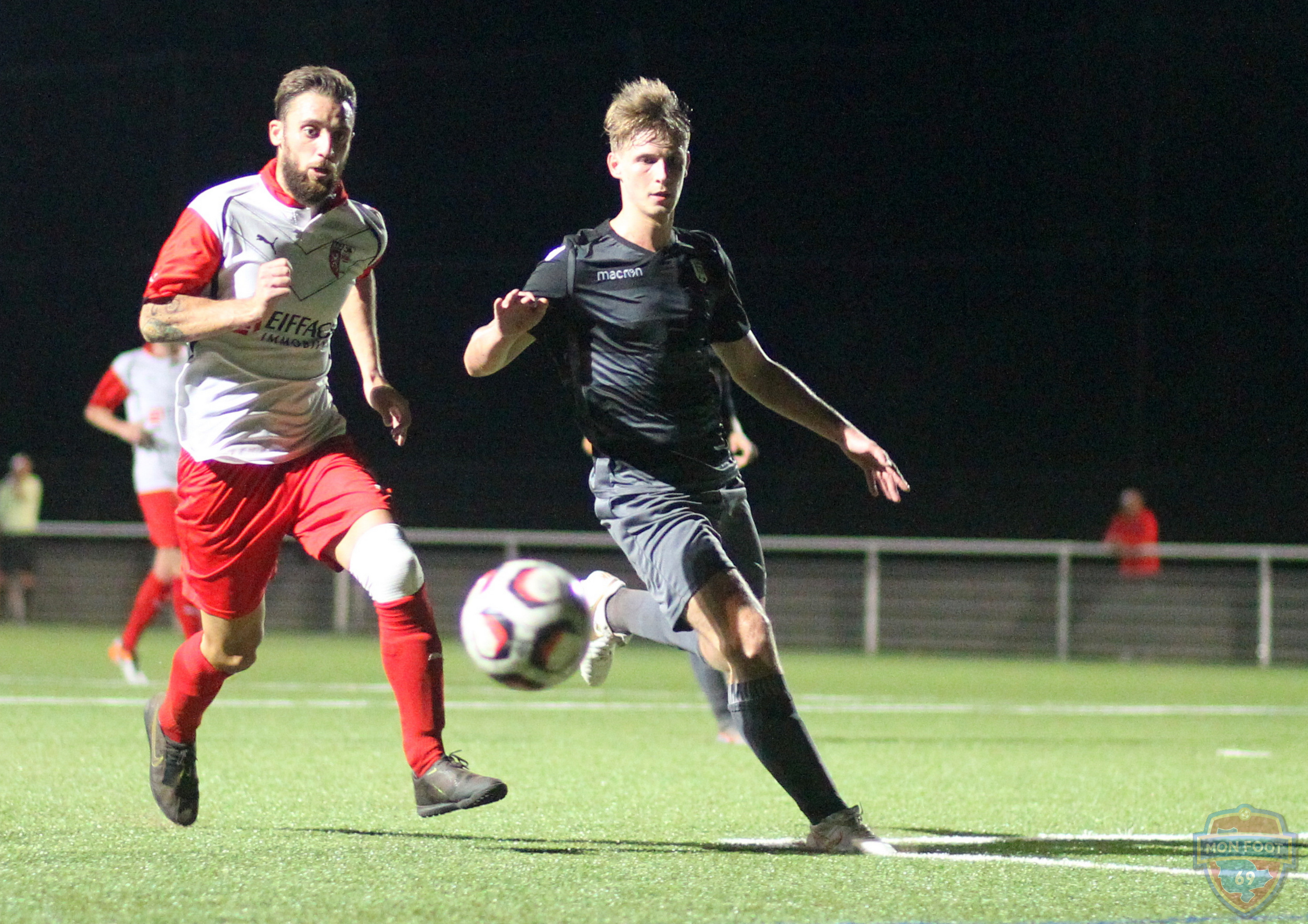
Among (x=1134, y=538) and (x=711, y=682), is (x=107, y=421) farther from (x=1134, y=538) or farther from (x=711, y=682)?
(x=1134, y=538)

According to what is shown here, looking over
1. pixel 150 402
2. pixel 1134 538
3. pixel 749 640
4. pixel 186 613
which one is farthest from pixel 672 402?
pixel 1134 538

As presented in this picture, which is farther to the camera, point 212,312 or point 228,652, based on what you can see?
point 228,652

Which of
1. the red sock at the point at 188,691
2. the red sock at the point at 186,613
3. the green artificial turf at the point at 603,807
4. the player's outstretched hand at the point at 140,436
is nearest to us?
the green artificial turf at the point at 603,807

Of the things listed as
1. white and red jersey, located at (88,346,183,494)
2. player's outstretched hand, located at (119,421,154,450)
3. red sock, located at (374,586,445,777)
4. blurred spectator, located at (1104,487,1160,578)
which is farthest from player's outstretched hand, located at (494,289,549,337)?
blurred spectator, located at (1104,487,1160,578)

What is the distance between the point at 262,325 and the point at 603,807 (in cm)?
194

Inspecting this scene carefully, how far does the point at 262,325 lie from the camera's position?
5.15 metres

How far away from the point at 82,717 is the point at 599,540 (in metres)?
10.1

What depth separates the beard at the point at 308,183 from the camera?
5.23 m

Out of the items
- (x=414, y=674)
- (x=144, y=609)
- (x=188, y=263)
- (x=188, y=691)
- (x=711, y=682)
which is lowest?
(x=144, y=609)

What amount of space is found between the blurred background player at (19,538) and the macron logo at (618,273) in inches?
650

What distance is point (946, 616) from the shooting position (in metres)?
18.5

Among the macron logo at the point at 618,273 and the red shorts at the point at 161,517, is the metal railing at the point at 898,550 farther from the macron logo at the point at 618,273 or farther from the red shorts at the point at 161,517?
the macron logo at the point at 618,273

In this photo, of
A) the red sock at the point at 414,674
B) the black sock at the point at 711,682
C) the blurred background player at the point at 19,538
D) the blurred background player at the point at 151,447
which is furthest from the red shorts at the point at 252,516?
the blurred background player at the point at 19,538

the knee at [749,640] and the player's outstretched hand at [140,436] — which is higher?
the player's outstretched hand at [140,436]
